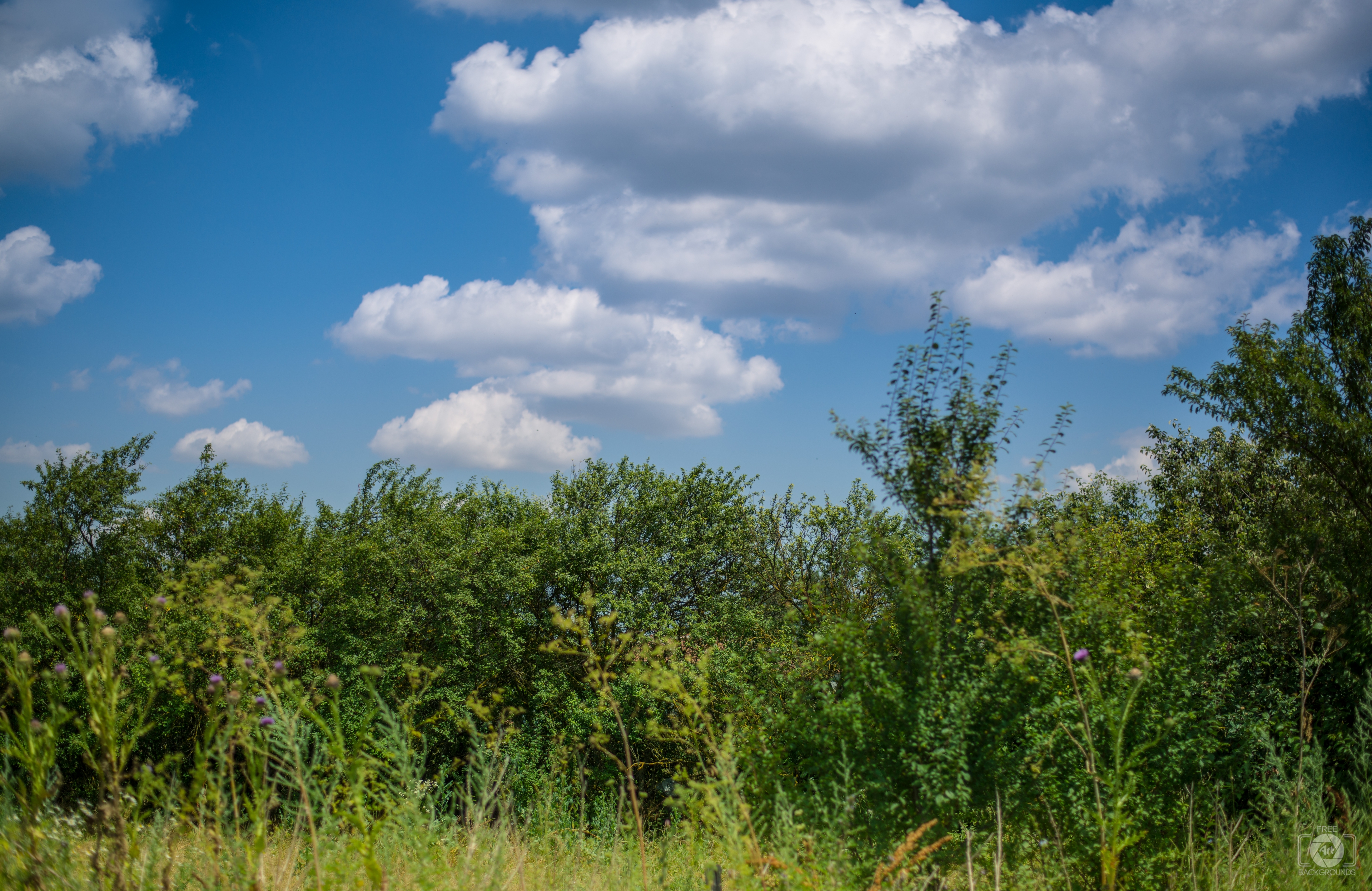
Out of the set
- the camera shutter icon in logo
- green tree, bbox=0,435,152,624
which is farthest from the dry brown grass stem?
green tree, bbox=0,435,152,624

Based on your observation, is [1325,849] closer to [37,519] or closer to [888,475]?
[888,475]

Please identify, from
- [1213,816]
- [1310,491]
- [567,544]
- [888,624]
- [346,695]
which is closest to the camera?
[888,624]

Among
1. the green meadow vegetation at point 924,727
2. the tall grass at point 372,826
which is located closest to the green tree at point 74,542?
the green meadow vegetation at point 924,727

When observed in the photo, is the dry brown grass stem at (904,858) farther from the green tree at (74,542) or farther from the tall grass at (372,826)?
the green tree at (74,542)

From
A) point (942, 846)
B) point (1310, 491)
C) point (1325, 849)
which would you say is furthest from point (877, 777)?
point (1310, 491)

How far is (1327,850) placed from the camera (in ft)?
15.7

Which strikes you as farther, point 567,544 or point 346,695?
point 567,544

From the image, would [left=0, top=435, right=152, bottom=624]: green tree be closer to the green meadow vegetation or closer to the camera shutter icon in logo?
the green meadow vegetation

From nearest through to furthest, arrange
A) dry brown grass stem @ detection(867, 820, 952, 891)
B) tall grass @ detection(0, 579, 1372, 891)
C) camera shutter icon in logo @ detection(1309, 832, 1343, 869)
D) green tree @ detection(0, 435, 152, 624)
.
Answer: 1. tall grass @ detection(0, 579, 1372, 891)
2. dry brown grass stem @ detection(867, 820, 952, 891)
3. camera shutter icon in logo @ detection(1309, 832, 1343, 869)
4. green tree @ detection(0, 435, 152, 624)

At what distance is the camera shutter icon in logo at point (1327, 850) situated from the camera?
465 centimetres

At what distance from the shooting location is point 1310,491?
8352 millimetres

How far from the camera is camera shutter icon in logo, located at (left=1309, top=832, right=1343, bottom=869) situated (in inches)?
183

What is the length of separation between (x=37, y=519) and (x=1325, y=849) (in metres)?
26.5

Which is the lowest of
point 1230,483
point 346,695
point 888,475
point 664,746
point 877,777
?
point 664,746
